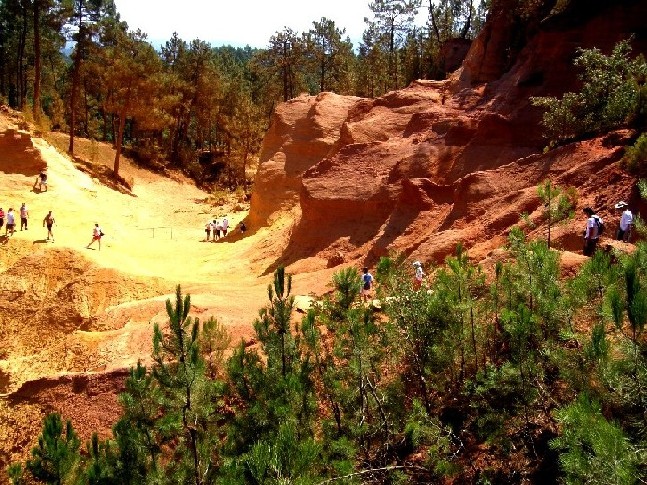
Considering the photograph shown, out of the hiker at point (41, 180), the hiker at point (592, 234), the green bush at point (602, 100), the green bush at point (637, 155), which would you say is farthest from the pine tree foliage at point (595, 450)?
the hiker at point (41, 180)

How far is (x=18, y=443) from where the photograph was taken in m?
12.5

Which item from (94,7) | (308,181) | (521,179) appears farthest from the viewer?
(94,7)

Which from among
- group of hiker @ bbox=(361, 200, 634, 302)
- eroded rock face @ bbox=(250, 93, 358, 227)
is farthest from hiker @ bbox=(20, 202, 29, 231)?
group of hiker @ bbox=(361, 200, 634, 302)

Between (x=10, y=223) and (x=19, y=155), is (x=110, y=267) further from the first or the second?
(x=19, y=155)

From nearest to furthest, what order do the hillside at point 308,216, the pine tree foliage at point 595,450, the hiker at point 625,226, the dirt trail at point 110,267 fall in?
the pine tree foliage at point 595,450, the hiker at point 625,226, the hillside at point 308,216, the dirt trail at point 110,267

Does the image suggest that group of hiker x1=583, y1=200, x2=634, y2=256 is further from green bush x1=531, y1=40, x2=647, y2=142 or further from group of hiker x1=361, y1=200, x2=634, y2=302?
green bush x1=531, y1=40, x2=647, y2=142

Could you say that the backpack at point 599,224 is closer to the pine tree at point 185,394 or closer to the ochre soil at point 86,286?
the ochre soil at point 86,286

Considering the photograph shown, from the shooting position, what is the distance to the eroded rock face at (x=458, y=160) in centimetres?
1536

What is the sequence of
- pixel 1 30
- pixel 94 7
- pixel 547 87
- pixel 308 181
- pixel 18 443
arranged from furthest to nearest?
pixel 1 30, pixel 94 7, pixel 308 181, pixel 547 87, pixel 18 443

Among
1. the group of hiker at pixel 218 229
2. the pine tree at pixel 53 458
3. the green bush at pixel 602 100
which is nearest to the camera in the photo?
the pine tree at pixel 53 458

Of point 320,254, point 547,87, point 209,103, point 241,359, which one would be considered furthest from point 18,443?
point 209,103

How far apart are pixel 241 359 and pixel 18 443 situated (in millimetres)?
6979

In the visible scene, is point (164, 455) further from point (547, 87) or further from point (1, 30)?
point (1, 30)

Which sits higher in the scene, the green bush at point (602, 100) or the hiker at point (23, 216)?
the green bush at point (602, 100)
